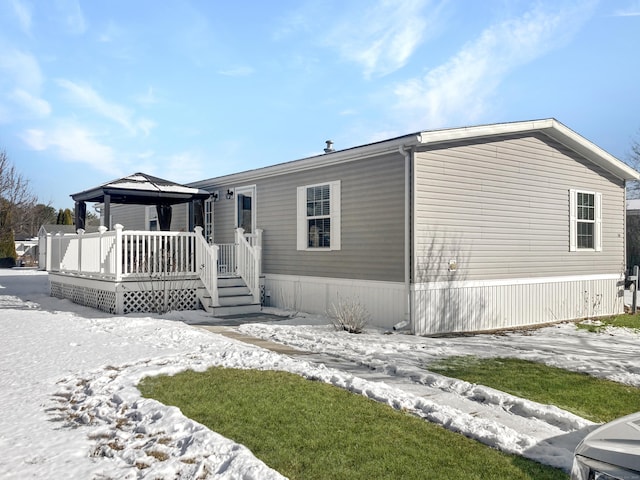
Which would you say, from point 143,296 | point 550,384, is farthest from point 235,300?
point 550,384

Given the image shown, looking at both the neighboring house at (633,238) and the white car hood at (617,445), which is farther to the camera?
the neighboring house at (633,238)

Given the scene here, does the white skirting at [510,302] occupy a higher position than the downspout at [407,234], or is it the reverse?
the downspout at [407,234]

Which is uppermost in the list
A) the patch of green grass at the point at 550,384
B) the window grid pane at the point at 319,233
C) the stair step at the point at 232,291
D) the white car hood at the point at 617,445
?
the window grid pane at the point at 319,233

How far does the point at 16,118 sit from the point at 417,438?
20961 millimetres

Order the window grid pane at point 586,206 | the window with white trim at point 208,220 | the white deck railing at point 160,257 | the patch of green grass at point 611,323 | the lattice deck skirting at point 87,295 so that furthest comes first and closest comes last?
1. the window with white trim at point 208,220
2. the window grid pane at point 586,206
3. the lattice deck skirting at point 87,295
4. the white deck railing at point 160,257
5. the patch of green grass at point 611,323

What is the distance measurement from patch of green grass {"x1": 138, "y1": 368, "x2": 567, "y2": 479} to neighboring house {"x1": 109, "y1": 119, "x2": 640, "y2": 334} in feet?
15.0

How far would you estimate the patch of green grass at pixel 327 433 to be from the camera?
3383 millimetres

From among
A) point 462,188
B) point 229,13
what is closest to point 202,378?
point 462,188

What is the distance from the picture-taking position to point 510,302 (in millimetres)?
10703

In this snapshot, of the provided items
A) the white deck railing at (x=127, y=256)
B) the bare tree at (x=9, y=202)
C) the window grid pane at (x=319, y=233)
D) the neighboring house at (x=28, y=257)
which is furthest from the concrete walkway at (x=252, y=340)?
the neighboring house at (x=28, y=257)

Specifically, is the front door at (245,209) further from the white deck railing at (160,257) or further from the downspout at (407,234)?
the downspout at (407,234)

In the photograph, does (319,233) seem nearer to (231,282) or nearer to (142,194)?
(231,282)

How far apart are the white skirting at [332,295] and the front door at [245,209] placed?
5.45 feet

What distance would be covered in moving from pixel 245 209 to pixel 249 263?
2.16 meters
